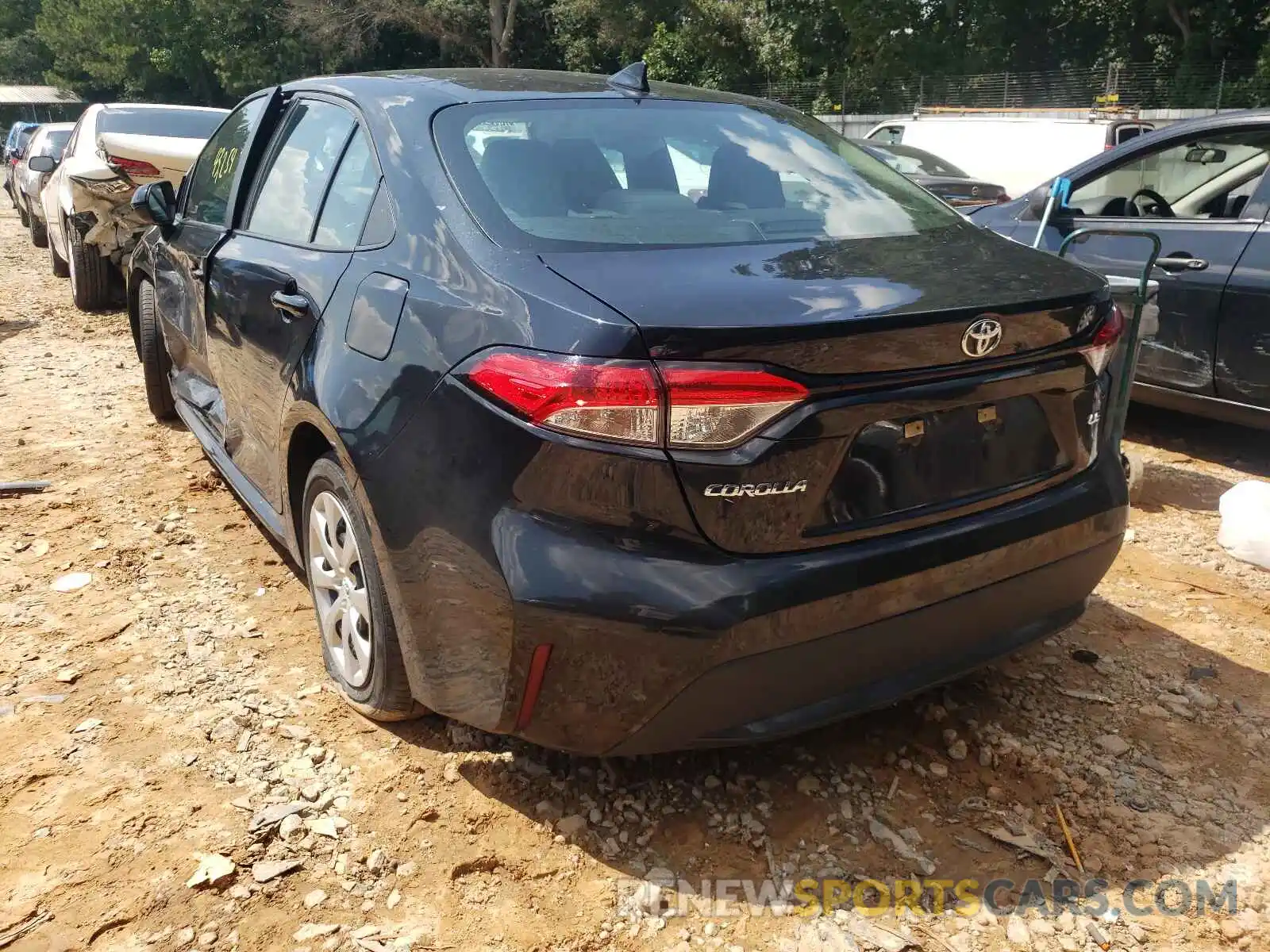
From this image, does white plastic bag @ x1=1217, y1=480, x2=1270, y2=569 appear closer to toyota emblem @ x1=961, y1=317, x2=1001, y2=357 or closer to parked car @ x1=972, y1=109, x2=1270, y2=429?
parked car @ x1=972, y1=109, x2=1270, y2=429

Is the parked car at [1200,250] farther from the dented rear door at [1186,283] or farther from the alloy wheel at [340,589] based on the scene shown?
the alloy wheel at [340,589]

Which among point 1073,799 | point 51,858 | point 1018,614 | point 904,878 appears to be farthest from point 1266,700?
point 51,858

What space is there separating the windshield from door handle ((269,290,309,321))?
26.6 feet

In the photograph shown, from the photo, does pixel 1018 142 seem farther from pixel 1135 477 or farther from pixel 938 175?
pixel 1135 477

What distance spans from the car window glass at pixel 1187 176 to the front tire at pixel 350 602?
394cm

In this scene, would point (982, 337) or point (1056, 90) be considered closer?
point (982, 337)

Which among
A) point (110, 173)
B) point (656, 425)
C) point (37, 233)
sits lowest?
point (37, 233)

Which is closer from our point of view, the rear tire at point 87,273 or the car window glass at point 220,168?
the car window glass at point 220,168

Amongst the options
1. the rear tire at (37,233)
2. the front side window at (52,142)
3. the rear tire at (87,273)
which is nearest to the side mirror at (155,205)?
the rear tire at (87,273)

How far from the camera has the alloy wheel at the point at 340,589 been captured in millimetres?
2621

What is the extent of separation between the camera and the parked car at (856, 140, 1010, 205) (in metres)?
8.68

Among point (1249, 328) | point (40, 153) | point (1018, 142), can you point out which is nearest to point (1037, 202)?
point (1249, 328)

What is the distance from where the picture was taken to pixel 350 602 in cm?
270

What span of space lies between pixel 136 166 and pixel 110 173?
42 cm
